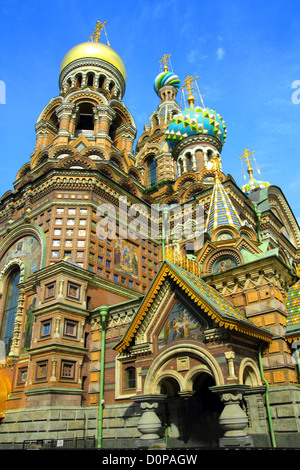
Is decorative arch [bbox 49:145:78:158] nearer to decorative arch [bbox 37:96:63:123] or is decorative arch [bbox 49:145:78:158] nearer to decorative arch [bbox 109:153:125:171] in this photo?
decorative arch [bbox 109:153:125:171]

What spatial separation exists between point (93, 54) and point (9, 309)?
19.2 m

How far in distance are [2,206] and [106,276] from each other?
8.80m

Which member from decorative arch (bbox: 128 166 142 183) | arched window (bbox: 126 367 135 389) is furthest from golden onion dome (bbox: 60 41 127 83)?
arched window (bbox: 126 367 135 389)

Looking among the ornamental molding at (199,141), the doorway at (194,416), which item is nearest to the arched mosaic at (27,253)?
the doorway at (194,416)

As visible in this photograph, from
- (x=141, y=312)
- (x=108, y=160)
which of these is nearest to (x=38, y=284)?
(x=141, y=312)

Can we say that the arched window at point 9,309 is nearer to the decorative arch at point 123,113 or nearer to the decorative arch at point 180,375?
the decorative arch at point 180,375

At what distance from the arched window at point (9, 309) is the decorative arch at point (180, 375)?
9934mm

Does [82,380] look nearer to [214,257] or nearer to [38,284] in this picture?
[38,284]

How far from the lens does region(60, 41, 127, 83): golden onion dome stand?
2823 centimetres

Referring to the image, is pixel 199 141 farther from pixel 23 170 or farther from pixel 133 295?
pixel 133 295

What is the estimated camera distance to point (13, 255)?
20.3 metres

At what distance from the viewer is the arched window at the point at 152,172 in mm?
32394

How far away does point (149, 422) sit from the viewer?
10391mm

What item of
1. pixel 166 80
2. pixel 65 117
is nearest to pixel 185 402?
pixel 65 117
